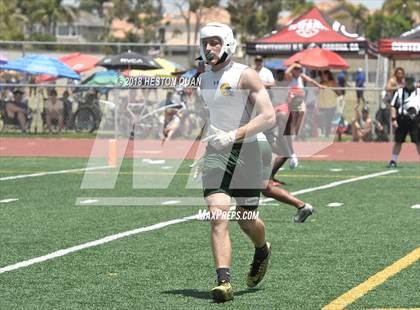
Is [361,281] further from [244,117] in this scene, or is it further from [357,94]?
[357,94]

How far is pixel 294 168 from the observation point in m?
19.2

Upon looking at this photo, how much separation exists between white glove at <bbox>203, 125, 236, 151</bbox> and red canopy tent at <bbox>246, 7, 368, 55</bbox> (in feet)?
73.4

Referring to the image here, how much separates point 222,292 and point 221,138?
1044 mm

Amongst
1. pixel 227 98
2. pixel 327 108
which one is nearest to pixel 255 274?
pixel 227 98

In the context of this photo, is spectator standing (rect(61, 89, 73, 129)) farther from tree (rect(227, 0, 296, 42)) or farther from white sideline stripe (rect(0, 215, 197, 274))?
tree (rect(227, 0, 296, 42))

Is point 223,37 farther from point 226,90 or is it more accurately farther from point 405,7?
point 405,7

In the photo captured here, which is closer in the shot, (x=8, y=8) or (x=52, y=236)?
(x=52, y=236)

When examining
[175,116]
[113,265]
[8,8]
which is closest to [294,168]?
[175,116]

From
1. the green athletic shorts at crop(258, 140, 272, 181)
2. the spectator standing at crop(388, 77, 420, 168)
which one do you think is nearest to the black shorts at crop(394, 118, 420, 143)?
the spectator standing at crop(388, 77, 420, 168)

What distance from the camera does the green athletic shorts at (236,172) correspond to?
752cm

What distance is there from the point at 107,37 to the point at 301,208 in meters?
76.6

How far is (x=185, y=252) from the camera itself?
30.8ft

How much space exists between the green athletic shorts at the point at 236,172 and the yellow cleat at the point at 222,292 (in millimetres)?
715

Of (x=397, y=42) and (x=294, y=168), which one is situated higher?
(x=397, y=42)
